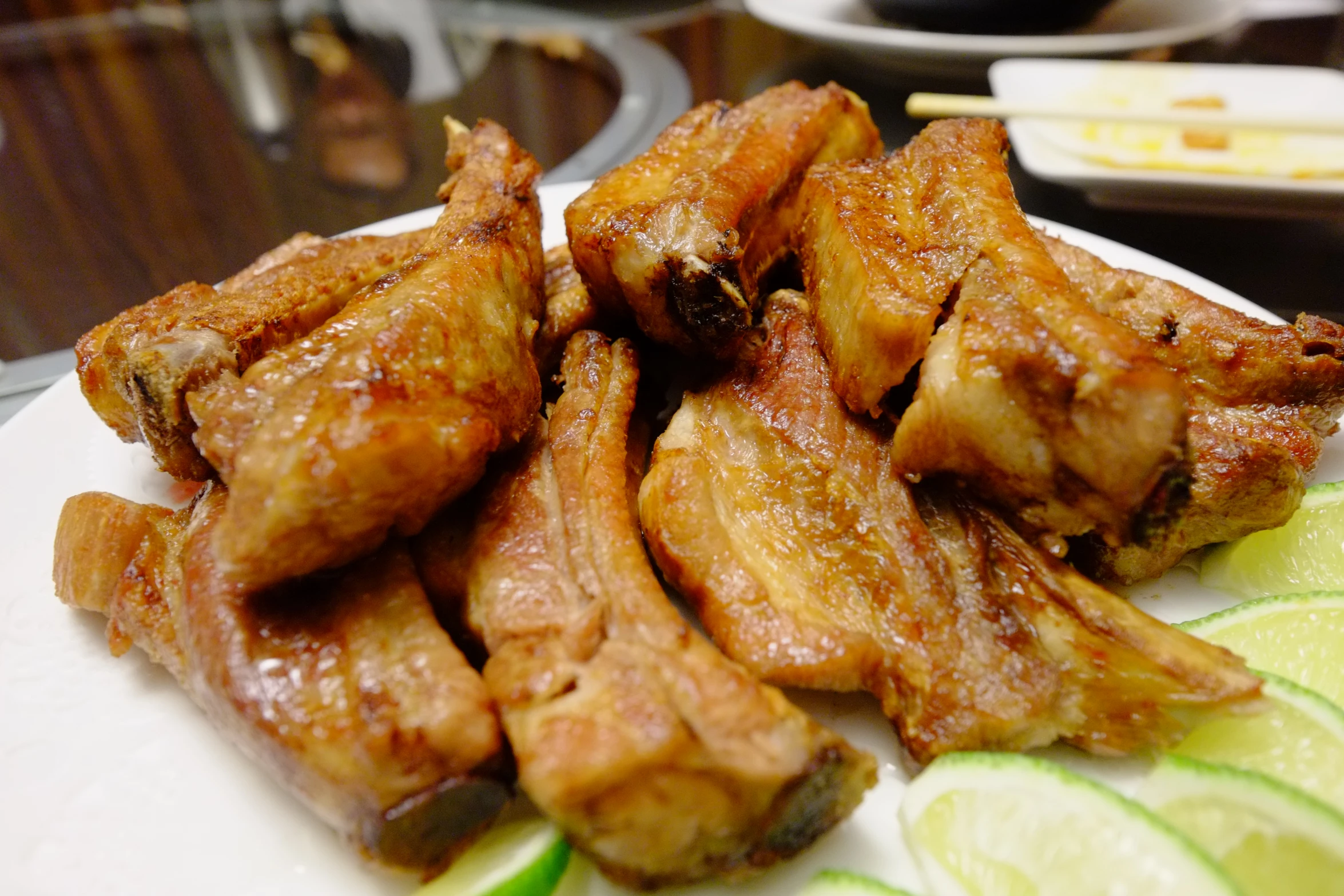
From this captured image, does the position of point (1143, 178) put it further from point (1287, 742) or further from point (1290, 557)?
point (1287, 742)

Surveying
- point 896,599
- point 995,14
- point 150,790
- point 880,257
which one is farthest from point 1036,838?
point 995,14

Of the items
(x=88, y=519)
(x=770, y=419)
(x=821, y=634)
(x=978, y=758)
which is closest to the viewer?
(x=978, y=758)

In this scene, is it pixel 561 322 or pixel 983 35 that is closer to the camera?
pixel 561 322

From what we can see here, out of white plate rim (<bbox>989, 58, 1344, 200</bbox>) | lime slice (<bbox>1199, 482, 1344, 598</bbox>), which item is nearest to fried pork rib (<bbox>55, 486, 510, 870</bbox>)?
lime slice (<bbox>1199, 482, 1344, 598</bbox>)

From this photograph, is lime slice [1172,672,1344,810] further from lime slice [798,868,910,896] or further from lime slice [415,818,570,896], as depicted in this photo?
lime slice [415,818,570,896]

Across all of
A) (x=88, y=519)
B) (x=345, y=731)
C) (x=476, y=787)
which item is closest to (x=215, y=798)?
(x=345, y=731)

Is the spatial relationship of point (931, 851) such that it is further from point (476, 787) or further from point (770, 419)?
point (770, 419)

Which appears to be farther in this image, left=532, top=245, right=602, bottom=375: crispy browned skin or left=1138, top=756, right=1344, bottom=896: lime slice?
left=532, top=245, right=602, bottom=375: crispy browned skin
